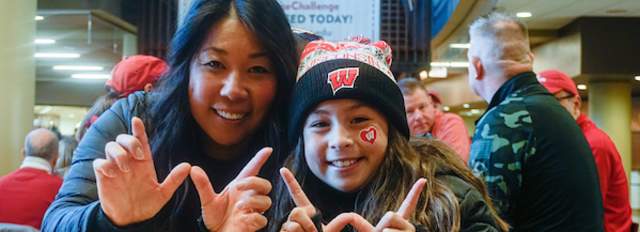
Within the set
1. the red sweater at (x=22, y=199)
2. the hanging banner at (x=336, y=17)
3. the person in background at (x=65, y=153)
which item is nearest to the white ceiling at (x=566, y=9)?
the hanging banner at (x=336, y=17)

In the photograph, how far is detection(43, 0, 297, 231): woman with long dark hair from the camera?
1291 millimetres

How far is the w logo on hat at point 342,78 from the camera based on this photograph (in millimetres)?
1493

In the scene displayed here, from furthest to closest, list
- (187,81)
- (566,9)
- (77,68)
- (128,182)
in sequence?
(77,68), (566,9), (187,81), (128,182)

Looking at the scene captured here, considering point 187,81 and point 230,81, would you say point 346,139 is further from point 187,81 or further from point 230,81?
point 187,81

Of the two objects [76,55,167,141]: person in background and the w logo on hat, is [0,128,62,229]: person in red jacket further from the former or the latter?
the w logo on hat

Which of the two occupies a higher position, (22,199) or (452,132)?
(452,132)

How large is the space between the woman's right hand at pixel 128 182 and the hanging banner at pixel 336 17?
1899mm

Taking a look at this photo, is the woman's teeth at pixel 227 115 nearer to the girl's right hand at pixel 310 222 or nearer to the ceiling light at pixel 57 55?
the girl's right hand at pixel 310 222

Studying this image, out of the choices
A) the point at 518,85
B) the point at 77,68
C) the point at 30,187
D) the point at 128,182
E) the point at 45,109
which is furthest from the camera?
the point at 45,109

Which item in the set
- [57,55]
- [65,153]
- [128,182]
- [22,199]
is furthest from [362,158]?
[57,55]

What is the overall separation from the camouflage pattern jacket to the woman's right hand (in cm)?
136

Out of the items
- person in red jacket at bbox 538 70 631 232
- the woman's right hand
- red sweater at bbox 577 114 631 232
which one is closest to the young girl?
the woman's right hand

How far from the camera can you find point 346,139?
1.45 meters

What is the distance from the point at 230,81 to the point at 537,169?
49.9 inches
